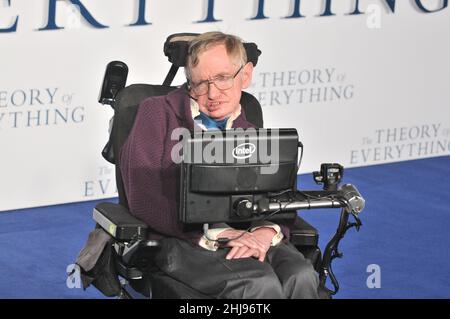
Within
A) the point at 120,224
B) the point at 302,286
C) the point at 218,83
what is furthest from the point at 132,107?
the point at 302,286

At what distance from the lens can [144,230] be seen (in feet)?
15.2

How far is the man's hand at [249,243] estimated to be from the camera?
15.0 feet

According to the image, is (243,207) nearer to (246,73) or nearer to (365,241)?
(246,73)

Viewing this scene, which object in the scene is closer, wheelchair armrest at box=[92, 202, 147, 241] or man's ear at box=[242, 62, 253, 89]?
wheelchair armrest at box=[92, 202, 147, 241]

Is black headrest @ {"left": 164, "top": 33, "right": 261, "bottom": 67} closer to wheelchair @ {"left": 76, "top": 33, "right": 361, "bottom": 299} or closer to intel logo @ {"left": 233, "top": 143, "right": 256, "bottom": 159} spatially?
wheelchair @ {"left": 76, "top": 33, "right": 361, "bottom": 299}

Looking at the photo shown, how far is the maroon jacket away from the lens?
15.3 feet

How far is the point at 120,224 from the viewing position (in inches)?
181

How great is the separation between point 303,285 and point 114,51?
10.6ft

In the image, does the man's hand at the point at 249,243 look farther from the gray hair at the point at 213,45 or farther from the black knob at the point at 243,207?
the gray hair at the point at 213,45

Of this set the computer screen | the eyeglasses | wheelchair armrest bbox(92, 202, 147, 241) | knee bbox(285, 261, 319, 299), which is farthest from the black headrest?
knee bbox(285, 261, 319, 299)

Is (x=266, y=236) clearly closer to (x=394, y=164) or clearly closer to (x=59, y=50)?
(x=59, y=50)

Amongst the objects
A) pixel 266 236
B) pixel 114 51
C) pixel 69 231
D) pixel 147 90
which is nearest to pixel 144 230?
pixel 266 236

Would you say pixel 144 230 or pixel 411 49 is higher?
pixel 411 49

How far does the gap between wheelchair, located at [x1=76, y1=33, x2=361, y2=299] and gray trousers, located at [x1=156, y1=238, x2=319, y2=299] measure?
52mm
